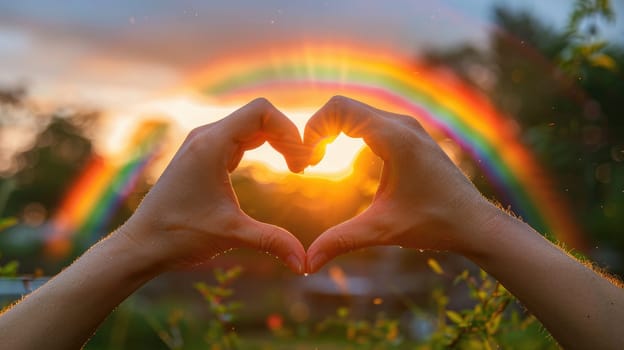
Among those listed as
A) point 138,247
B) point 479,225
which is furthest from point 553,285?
point 138,247

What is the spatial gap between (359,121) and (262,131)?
27cm

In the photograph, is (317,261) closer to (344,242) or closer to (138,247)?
(344,242)

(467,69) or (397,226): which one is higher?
(467,69)

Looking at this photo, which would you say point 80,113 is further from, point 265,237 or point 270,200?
point 265,237

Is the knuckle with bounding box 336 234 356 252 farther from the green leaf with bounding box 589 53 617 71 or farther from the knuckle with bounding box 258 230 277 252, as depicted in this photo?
the green leaf with bounding box 589 53 617 71

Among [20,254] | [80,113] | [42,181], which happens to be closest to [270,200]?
[20,254]

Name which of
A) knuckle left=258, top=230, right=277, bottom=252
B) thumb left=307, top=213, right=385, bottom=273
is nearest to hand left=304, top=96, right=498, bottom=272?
thumb left=307, top=213, right=385, bottom=273

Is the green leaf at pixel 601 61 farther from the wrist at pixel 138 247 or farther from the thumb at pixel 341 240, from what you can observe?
the wrist at pixel 138 247

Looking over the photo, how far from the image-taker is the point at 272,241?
5.86 ft

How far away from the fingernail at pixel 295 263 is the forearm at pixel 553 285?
449 mm

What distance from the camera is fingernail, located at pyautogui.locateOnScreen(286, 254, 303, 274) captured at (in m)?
1.78

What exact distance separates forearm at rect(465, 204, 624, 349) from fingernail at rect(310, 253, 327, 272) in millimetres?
387

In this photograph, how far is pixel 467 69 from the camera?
33375 mm

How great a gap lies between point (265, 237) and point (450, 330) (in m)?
1.32
